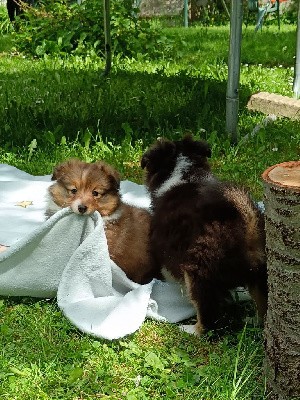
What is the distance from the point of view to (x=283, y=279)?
2.85 meters

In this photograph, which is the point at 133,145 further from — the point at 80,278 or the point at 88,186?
the point at 80,278

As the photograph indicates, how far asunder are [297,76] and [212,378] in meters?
6.71

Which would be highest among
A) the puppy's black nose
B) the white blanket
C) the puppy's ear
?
the puppy's ear

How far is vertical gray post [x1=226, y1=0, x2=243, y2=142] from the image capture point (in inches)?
249

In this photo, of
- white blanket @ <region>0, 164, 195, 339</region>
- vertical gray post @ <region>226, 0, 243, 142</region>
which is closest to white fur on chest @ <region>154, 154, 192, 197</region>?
white blanket @ <region>0, 164, 195, 339</region>

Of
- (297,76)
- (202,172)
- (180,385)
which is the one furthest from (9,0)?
(180,385)

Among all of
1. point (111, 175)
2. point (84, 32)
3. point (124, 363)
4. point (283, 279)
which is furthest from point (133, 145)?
point (84, 32)

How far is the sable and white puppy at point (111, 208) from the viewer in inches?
166

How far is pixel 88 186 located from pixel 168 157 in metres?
0.53

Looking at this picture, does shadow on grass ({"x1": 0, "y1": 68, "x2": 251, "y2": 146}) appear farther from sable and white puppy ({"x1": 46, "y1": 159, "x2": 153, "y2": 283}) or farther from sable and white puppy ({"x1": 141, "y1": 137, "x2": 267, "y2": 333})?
sable and white puppy ({"x1": 141, "y1": 137, "x2": 267, "y2": 333})

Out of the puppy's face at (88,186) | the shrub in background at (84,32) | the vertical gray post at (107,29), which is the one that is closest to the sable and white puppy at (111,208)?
the puppy's face at (88,186)

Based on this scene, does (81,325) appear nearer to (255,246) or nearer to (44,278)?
(44,278)

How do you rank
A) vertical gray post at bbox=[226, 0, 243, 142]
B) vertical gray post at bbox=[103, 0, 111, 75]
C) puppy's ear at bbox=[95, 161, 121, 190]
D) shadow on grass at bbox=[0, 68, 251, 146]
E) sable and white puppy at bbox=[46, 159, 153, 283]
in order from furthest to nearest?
vertical gray post at bbox=[103, 0, 111, 75], shadow on grass at bbox=[0, 68, 251, 146], vertical gray post at bbox=[226, 0, 243, 142], puppy's ear at bbox=[95, 161, 121, 190], sable and white puppy at bbox=[46, 159, 153, 283]

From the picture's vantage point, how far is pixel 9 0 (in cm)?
1539
